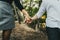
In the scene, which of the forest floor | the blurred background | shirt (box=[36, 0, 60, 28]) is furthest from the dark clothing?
the forest floor

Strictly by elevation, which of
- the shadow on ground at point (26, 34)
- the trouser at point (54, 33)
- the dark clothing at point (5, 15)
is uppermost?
the dark clothing at point (5, 15)

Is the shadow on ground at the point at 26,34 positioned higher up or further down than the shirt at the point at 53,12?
further down

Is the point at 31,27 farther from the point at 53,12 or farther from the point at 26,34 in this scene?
the point at 53,12

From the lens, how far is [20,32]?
9.20 meters

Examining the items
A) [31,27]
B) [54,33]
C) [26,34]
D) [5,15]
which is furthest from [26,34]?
[54,33]

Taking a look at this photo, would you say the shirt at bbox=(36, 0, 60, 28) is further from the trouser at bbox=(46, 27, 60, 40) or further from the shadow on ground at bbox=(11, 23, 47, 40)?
the shadow on ground at bbox=(11, 23, 47, 40)

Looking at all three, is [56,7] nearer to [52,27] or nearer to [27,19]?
[52,27]

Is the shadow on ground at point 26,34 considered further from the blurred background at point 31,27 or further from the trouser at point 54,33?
the trouser at point 54,33

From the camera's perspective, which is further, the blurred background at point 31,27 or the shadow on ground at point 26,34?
the shadow on ground at point 26,34

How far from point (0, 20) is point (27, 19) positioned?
1.91 feet

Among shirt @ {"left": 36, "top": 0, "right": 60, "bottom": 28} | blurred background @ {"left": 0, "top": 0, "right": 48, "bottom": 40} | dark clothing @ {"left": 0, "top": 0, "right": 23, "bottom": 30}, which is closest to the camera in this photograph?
shirt @ {"left": 36, "top": 0, "right": 60, "bottom": 28}

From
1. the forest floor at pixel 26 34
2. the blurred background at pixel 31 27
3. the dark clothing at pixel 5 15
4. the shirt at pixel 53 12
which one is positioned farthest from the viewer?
the forest floor at pixel 26 34

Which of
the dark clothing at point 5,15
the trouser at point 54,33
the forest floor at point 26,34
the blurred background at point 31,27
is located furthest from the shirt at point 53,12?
the forest floor at point 26,34

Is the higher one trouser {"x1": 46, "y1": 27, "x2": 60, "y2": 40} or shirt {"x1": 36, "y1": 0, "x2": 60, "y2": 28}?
shirt {"x1": 36, "y1": 0, "x2": 60, "y2": 28}
